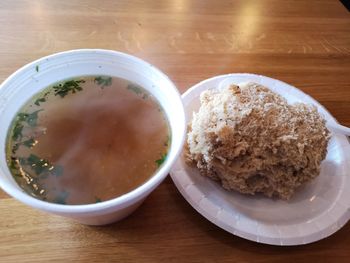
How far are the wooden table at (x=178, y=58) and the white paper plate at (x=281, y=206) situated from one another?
0.14ft

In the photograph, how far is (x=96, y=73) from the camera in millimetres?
896

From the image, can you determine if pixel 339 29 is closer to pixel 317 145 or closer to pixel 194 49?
pixel 194 49

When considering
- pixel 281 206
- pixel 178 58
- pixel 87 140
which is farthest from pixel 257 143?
pixel 178 58

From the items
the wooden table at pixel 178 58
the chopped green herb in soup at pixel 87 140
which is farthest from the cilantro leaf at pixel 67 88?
the wooden table at pixel 178 58

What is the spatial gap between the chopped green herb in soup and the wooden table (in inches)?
5.4

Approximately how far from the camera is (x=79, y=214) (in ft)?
2.04

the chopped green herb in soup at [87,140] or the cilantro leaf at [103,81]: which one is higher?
the cilantro leaf at [103,81]

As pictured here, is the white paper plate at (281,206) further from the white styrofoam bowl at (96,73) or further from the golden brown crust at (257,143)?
the white styrofoam bowl at (96,73)

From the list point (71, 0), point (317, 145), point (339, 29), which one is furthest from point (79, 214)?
point (339, 29)

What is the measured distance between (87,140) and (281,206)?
0.52m

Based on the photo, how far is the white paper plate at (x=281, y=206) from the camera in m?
0.80

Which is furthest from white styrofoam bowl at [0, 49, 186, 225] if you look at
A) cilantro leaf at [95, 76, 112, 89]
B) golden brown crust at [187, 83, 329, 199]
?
golden brown crust at [187, 83, 329, 199]

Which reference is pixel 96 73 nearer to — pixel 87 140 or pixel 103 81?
pixel 103 81

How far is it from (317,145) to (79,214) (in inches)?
23.5
